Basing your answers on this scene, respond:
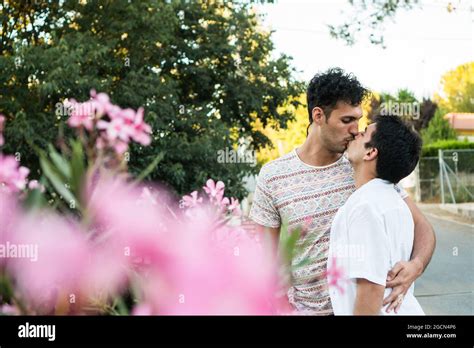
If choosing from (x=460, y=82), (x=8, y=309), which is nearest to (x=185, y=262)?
(x=8, y=309)

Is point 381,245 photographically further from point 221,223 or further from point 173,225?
point 173,225

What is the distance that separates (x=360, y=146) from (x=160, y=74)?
2.34 metres

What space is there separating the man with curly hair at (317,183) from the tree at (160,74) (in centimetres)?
94

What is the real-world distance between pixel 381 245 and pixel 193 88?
8.36ft

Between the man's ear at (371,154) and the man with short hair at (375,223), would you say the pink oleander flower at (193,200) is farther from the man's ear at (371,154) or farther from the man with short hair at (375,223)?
the man's ear at (371,154)

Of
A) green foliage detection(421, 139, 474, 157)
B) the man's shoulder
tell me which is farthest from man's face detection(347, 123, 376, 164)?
green foliage detection(421, 139, 474, 157)

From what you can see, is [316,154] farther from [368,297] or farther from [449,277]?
[449,277]

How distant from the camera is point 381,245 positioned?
2.99 ft

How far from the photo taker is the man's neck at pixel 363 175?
987 mm

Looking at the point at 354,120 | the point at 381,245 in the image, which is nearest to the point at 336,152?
the point at 354,120

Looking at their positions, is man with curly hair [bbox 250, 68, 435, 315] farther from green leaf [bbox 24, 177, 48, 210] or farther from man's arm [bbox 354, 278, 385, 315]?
green leaf [bbox 24, 177, 48, 210]

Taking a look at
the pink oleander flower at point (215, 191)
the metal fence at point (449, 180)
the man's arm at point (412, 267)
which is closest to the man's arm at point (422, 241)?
the man's arm at point (412, 267)
